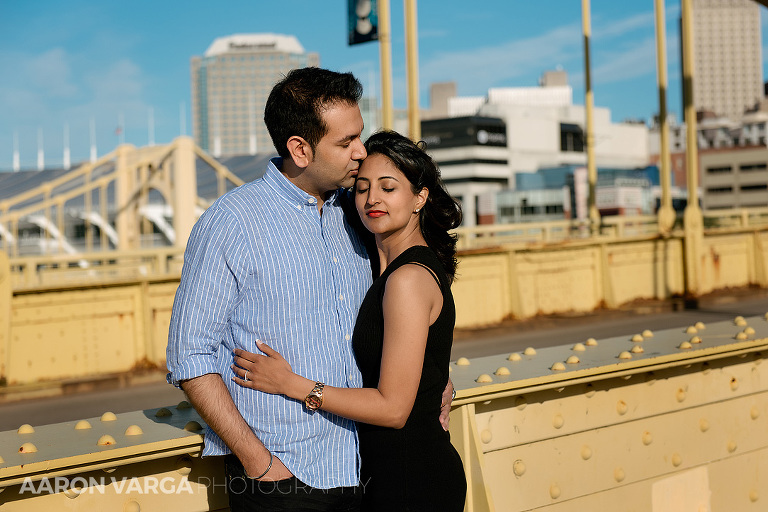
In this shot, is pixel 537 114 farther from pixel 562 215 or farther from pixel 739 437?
pixel 739 437

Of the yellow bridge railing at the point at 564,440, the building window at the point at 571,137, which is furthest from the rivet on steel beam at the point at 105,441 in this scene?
the building window at the point at 571,137

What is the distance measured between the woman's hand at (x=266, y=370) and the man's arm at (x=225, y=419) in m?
0.07

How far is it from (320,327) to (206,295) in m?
0.32

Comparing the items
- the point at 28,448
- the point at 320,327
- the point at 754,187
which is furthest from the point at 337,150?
the point at 754,187

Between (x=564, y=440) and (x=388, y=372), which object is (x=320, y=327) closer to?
(x=388, y=372)

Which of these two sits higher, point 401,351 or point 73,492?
point 401,351

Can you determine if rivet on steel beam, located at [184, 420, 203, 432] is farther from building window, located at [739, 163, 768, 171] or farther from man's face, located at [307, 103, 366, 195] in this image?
building window, located at [739, 163, 768, 171]

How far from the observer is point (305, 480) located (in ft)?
6.64

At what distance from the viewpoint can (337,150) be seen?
2.19 metres

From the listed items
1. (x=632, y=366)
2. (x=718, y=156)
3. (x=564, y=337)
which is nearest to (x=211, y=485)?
(x=632, y=366)

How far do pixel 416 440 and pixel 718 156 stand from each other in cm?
13554

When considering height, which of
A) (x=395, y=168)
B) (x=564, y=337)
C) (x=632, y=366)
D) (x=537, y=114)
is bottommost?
(x=564, y=337)

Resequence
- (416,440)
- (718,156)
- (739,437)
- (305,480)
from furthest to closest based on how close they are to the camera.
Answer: (718,156) → (739,437) → (416,440) → (305,480)

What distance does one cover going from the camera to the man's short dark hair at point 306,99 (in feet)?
6.97
